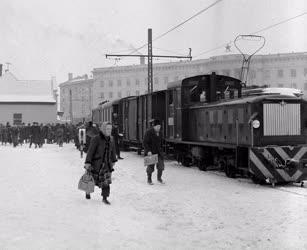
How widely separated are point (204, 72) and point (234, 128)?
52.0 metres

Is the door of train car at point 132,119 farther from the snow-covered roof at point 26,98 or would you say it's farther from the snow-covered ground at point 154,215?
the snow-covered roof at point 26,98

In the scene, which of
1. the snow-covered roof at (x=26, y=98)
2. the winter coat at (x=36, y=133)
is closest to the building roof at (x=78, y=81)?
the snow-covered roof at (x=26, y=98)

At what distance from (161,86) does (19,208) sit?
8488 centimetres

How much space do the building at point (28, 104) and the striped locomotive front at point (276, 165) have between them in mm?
47237

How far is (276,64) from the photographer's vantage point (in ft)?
220

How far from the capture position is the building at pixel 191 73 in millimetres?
48816

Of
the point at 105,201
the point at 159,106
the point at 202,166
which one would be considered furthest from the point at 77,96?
the point at 105,201

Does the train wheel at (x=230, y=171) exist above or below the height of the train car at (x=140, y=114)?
below

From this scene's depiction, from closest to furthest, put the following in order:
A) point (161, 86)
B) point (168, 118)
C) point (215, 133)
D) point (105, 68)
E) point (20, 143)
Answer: point (215, 133), point (168, 118), point (20, 143), point (161, 86), point (105, 68)

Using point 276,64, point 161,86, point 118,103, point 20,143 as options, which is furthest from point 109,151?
point 161,86

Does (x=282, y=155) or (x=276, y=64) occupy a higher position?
(x=276, y=64)

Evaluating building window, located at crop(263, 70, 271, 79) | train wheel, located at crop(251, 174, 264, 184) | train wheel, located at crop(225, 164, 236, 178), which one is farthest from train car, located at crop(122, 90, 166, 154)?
building window, located at crop(263, 70, 271, 79)

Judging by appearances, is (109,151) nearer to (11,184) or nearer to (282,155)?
(11,184)

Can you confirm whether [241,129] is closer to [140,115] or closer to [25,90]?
[140,115]
